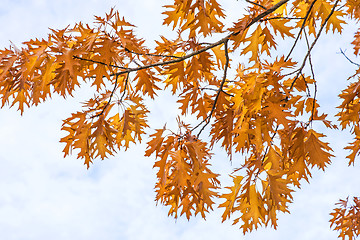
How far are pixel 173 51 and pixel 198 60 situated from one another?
23 cm

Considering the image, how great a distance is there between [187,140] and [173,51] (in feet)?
2.52

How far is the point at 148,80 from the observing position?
8.29 ft

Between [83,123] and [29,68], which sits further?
[83,123]

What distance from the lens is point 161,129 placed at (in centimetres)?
221

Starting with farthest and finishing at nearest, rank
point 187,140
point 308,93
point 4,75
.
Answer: point 308,93 → point 187,140 → point 4,75

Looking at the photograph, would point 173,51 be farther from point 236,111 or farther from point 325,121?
point 325,121

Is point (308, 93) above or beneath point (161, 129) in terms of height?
above

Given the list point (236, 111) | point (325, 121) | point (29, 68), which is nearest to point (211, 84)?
point (236, 111)

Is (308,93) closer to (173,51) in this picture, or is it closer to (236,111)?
(236,111)

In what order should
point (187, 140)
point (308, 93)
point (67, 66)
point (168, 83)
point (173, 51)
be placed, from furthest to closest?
point (168, 83)
point (173, 51)
point (308, 93)
point (187, 140)
point (67, 66)

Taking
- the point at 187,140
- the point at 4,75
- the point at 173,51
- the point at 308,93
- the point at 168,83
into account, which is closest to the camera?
the point at 4,75

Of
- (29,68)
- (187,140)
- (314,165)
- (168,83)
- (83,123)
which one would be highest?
(168,83)

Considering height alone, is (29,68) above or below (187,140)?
above

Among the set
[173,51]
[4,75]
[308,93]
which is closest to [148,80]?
[173,51]
